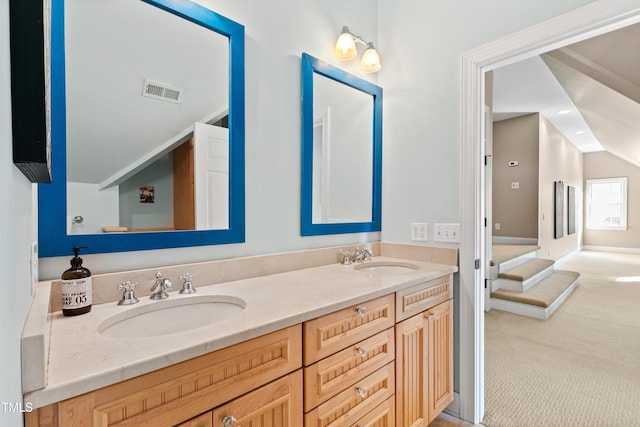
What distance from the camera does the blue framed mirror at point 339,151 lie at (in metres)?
1.84

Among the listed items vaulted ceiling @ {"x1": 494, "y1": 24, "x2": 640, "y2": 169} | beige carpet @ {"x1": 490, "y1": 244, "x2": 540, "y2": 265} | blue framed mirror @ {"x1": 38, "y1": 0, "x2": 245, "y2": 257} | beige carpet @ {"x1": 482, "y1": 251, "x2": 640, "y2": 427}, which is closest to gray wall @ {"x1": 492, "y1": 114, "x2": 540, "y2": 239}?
vaulted ceiling @ {"x1": 494, "y1": 24, "x2": 640, "y2": 169}

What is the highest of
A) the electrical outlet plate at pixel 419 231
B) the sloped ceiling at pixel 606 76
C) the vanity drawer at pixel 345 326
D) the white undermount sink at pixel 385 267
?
the sloped ceiling at pixel 606 76

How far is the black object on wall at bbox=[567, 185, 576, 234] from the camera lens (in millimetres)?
7515

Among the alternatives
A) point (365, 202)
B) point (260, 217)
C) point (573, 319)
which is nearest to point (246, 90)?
point (260, 217)

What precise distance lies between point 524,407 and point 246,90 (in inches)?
94.7

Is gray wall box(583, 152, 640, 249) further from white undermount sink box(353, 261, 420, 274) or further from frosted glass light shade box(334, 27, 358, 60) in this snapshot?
frosted glass light shade box(334, 27, 358, 60)

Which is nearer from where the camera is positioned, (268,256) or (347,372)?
(347,372)

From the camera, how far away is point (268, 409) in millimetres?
945

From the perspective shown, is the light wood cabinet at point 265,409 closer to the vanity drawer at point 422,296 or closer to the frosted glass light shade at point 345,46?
the vanity drawer at point 422,296

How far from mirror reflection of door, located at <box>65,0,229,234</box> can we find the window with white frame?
10.9 m

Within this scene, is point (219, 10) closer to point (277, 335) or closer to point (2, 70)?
point (2, 70)

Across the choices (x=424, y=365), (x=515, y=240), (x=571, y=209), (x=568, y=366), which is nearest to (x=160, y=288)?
(x=424, y=365)

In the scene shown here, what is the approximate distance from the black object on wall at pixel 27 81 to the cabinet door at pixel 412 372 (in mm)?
1376

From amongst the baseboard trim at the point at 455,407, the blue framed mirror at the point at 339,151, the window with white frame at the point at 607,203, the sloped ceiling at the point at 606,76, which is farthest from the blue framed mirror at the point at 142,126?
the window with white frame at the point at 607,203
